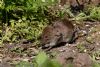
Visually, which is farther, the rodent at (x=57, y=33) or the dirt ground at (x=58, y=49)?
the rodent at (x=57, y=33)

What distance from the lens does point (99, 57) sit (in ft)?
20.3

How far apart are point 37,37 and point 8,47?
1.86 ft

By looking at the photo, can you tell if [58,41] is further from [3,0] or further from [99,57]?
[3,0]

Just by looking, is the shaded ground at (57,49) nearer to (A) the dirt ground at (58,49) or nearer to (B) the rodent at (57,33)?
(A) the dirt ground at (58,49)

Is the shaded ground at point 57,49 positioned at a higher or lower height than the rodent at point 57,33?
lower

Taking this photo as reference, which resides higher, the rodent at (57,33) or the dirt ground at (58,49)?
the rodent at (57,33)

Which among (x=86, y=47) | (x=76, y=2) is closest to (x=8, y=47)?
(x=86, y=47)

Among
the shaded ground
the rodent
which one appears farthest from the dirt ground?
the rodent

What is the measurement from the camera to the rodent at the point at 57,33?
6.46 m

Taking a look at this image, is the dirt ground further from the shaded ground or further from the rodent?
the rodent

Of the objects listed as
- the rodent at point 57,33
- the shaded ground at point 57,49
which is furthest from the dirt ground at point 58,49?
the rodent at point 57,33

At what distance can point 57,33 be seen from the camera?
657 cm

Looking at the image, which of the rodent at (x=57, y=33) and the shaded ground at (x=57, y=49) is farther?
the rodent at (x=57, y=33)

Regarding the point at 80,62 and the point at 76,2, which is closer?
the point at 80,62
